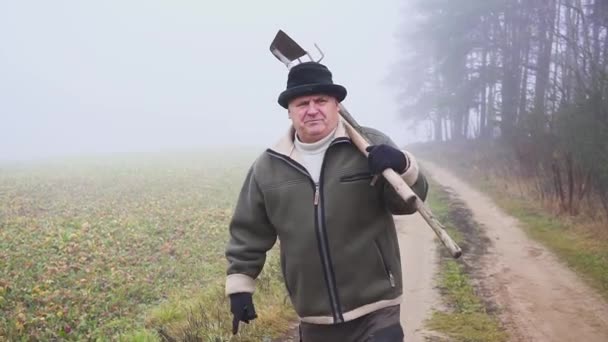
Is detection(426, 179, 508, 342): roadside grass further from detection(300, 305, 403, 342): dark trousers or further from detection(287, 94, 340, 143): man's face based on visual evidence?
detection(287, 94, 340, 143): man's face

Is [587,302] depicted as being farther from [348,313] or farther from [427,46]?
[427,46]

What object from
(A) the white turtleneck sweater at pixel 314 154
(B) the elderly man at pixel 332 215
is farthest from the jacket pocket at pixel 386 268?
(A) the white turtleneck sweater at pixel 314 154

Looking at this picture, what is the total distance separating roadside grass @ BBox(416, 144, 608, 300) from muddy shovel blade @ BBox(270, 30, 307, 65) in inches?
207

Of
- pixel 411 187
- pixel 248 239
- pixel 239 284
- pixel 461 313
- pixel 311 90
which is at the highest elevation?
pixel 311 90

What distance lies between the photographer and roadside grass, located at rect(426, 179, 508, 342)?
5484mm

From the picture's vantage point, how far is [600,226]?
940cm

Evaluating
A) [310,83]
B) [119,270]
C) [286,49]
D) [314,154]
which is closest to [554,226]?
[119,270]

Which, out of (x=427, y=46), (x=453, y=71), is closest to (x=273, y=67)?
(x=427, y=46)

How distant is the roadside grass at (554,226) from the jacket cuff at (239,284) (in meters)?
5.34

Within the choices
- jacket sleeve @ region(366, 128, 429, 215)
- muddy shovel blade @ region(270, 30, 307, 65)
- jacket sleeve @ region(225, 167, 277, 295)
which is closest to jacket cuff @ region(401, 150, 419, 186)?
jacket sleeve @ region(366, 128, 429, 215)

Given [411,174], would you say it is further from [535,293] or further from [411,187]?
[535,293]

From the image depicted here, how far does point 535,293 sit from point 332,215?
16.5 ft

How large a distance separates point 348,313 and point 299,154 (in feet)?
2.97

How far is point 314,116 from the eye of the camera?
293 centimetres
